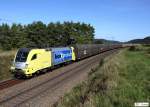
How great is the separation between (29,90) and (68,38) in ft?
281

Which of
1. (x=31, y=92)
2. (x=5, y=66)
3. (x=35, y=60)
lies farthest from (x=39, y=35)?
(x=31, y=92)

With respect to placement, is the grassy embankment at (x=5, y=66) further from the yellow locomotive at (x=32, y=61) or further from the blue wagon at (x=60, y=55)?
the blue wagon at (x=60, y=55)

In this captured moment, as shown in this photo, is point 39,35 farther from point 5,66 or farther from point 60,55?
point 5,66

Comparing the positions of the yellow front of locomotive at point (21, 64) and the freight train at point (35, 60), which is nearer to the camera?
the yellow front of locomotive at point (21, 64)

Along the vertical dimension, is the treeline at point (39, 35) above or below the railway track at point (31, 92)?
above

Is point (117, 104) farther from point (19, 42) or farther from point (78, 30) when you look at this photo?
point (78, 30)

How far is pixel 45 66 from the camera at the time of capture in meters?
32.8

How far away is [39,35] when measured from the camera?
3873 inches

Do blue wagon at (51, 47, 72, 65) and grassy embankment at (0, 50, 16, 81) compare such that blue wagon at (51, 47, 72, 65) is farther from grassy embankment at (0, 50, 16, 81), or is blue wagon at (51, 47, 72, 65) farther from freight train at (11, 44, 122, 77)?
grassy embankment at (0, 50, 16, 81)

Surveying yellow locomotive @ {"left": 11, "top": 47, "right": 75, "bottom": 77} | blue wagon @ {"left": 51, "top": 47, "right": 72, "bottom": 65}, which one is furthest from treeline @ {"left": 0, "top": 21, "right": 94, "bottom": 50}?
yellow locomotive @ {"left": 11, "top": 47, "right": 75, "bottom": 77}

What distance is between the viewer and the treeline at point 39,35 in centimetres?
8762

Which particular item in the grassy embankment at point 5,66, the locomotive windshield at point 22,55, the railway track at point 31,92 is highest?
the locomotive windshield at point 22,55

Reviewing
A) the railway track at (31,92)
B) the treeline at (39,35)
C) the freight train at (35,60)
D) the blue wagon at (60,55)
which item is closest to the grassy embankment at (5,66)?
the freight train at (35,60)

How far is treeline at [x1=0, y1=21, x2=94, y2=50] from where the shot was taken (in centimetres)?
8762
